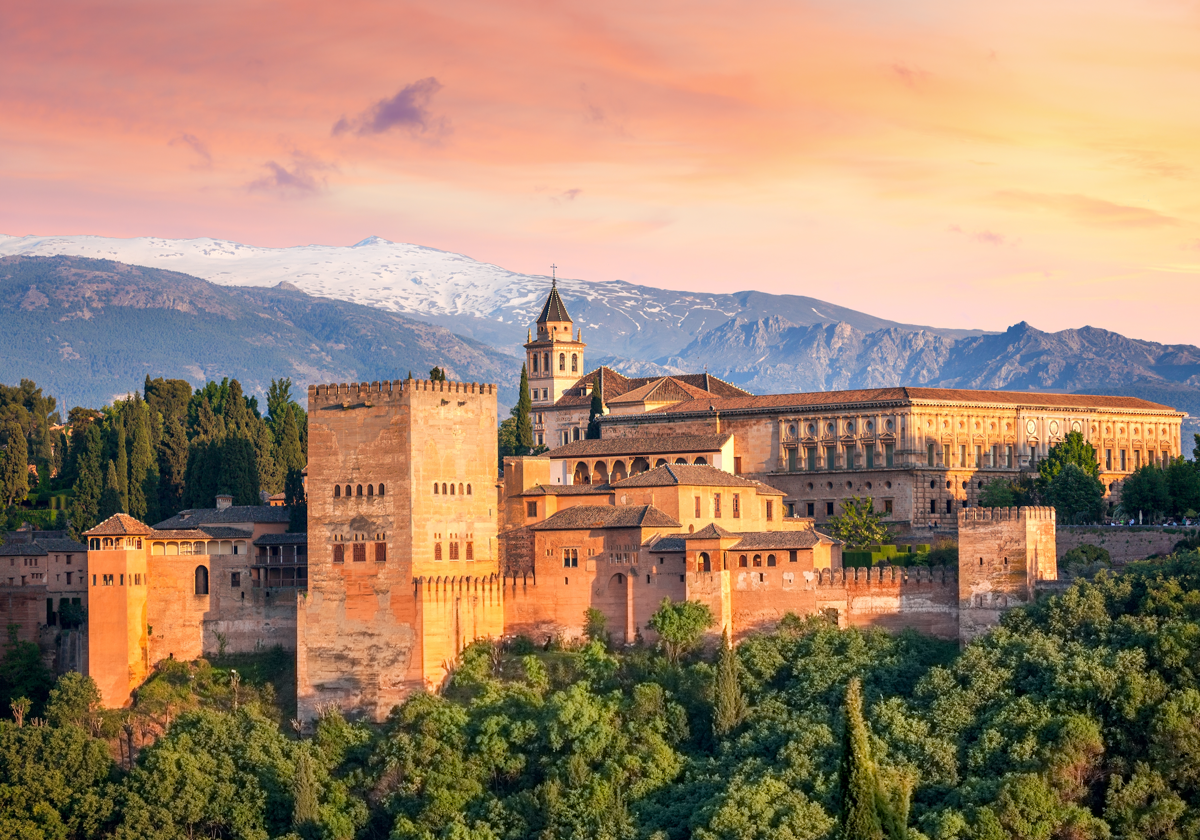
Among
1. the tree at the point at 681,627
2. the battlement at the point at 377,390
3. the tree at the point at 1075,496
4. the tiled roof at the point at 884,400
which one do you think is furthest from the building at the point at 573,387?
the tree at the point at 681,627

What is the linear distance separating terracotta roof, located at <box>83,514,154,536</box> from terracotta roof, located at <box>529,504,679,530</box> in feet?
54.3

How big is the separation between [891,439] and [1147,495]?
45.2 ft

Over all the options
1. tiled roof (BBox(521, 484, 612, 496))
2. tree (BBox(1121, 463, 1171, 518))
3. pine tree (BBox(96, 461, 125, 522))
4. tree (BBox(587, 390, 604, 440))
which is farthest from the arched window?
tree (BBox(1121, 463, 1171, 518))

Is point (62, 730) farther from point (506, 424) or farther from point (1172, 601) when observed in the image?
point (506, 424)

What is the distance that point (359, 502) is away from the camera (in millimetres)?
71625

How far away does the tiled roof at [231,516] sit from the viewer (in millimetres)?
79562

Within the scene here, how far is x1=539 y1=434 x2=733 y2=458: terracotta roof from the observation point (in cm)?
8575

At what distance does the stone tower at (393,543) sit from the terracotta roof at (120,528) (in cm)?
837

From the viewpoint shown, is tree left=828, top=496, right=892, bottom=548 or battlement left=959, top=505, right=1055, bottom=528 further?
tree left=828, top=496, right=892, bottom=548

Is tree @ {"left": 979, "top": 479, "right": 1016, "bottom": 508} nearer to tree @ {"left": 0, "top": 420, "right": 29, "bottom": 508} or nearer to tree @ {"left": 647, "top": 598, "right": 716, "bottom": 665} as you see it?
tree @ {"left": 647, "top": 598, "right": 716, "bottom": 665}

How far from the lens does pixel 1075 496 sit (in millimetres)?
84750

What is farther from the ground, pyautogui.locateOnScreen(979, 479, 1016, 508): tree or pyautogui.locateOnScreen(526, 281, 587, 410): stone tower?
pyautogui.locateOnScreen(526, 281, 587, 410): stone tower

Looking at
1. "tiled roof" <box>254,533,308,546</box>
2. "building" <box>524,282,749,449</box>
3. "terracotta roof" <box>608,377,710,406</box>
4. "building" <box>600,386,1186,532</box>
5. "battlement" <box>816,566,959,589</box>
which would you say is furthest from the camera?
"building" <box>524,282,749,449</box>

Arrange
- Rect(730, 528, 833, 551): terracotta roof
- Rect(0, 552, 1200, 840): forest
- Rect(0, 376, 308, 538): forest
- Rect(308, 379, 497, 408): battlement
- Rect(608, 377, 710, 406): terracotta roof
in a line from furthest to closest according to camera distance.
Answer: Rect(608, 377, 710, 406): terracotta roof
Rect(0, 376, 308, 538): forest
Rect(308, 379, 497, 408): battlement
Rect(730, 528, 833, 551): terracotta roof
Rect(0, 552, 1200, 840): forest
